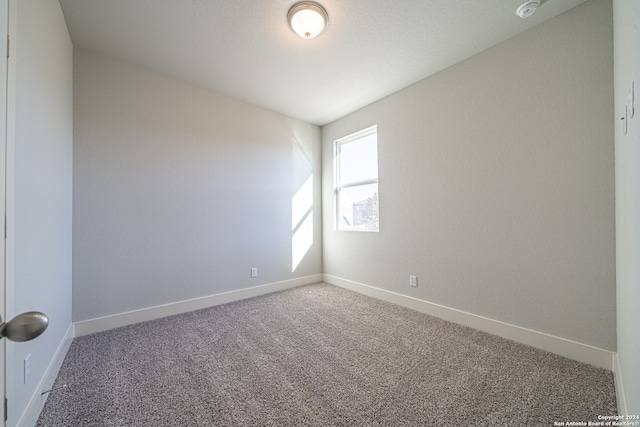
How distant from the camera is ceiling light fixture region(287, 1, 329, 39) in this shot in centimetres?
184

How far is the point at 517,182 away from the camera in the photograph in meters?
2.14

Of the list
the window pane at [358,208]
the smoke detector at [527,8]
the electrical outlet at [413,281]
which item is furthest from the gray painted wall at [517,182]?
the window pane at [358,208]

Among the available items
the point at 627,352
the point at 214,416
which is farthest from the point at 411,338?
the point at 214,416

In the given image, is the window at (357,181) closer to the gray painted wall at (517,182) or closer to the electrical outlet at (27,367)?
the gray painted wall at (517,182)

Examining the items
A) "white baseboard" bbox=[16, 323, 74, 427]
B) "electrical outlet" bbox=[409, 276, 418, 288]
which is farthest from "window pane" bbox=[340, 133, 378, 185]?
"white baseboard" bbox=[16, 323, 74, 427]

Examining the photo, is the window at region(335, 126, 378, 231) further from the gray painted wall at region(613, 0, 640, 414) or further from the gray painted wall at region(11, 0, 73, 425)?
the gray painted wall at region(11, 0, 73, 425)

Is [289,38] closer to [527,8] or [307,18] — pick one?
[307,18]

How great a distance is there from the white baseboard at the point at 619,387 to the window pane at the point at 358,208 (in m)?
2.27

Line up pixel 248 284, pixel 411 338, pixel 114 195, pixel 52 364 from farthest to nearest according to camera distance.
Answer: pixel 248 284 → pixel 114 195 → pixel 411 338 → pixel 52 364

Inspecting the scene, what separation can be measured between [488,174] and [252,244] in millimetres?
2801

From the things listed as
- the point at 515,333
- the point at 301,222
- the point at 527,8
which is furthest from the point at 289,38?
the point at 515,333

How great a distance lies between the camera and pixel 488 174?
2.31m

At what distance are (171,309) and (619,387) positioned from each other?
11.8 feet

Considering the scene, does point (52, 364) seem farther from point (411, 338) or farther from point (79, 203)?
point (411, 338)
